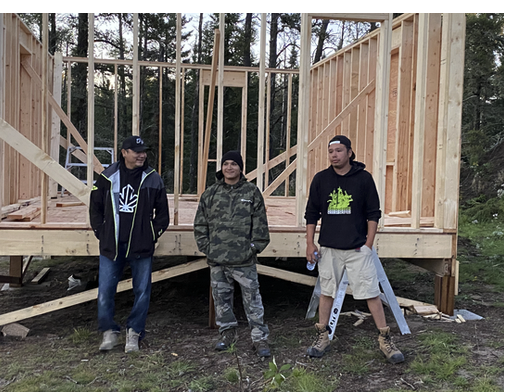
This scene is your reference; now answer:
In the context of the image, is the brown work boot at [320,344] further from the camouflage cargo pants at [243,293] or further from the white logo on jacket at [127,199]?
the white logo on jacket at [127,199]

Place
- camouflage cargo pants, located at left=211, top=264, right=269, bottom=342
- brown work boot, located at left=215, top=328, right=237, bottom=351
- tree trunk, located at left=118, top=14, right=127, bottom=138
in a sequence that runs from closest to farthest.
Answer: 1. camouflage cargo pants, located at left=211, top=264, right=269, bottom=342
2. brown work boot, located at left=215, top=328, right=237, bottom=351
3. tree trunk, located at left=118, top=14, right=127, bottom=138

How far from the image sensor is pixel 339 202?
3617 mm

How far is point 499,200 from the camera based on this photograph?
11625 mm

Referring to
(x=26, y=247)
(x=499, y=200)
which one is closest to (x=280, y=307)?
(x=26, y=247)

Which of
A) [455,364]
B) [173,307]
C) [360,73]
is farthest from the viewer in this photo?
[360,73]

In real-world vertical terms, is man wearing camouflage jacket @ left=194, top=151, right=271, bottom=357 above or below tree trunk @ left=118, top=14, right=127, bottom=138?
below

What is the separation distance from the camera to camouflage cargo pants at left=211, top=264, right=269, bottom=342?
3678 millimetres

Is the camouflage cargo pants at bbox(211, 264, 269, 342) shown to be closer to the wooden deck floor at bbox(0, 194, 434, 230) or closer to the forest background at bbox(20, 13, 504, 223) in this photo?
the wooden deck floor at bbox(0, 194, 434, 230)

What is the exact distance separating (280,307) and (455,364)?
2.48m

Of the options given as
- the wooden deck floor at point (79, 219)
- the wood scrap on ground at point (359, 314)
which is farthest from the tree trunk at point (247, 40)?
the wood scrap on ground at point (359, 314)

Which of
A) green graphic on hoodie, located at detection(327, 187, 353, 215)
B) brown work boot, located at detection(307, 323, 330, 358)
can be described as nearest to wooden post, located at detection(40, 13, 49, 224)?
green graphic on hoodie, located at detection(327, 187, 353, 215)

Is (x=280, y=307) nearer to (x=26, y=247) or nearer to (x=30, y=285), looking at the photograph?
(x=26, y=247)

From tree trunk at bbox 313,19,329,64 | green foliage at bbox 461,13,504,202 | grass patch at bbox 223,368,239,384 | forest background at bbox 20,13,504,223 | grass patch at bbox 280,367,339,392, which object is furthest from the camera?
tree trunk at bbox 313,19,329,64

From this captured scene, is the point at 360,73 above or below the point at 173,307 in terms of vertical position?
above
